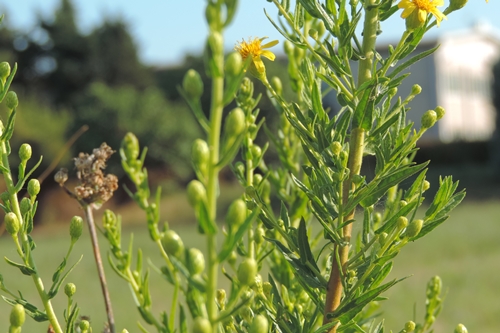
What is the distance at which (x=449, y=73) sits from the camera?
67.3ft

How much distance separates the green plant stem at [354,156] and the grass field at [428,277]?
17.0 feet

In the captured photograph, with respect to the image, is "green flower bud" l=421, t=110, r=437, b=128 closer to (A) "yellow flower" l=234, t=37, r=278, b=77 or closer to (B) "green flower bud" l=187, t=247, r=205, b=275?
(A) "yellow flower" l=234, t=37, r=278, b=77

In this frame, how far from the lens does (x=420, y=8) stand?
25.5 inches

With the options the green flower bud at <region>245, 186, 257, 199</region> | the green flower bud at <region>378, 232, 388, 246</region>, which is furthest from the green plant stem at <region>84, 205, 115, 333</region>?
the green flower bud at <region>378, 232, 388, 246</region>

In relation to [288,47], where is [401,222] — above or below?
below

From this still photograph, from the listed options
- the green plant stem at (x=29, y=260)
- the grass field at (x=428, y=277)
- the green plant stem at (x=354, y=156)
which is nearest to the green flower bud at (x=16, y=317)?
the green plant stem at (x=29, y=260)

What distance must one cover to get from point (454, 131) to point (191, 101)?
70.6ft

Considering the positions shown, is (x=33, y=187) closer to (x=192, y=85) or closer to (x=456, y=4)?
(x=192, y=85)

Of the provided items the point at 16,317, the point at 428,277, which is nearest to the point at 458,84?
the point at 428,277

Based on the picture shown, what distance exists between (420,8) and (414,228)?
23cm

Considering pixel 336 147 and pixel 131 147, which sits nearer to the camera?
pixel 336 147

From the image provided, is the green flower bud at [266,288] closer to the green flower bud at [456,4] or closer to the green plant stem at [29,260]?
the green plant stem at [29,260]

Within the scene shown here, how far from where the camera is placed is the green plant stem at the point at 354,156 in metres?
0.62

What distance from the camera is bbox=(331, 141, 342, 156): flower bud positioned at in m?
0.60
